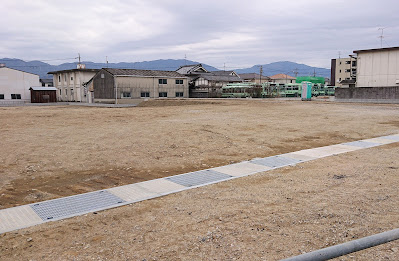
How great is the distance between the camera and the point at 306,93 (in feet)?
139

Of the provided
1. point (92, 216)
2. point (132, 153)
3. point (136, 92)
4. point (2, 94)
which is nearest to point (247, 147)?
point (132, 153)


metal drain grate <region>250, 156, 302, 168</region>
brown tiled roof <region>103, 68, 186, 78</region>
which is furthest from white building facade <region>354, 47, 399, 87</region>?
metal drain grate <region>250, 156, 302, 168</region>

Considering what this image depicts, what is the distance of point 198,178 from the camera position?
22.5ft

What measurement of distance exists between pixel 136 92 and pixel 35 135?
34.2 meters

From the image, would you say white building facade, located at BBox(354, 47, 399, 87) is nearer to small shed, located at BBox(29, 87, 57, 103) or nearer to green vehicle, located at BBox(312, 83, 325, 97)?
green vehicle, located at BBox(312, 83, 325, 97)

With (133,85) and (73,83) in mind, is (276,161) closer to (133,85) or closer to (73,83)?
(133,85)

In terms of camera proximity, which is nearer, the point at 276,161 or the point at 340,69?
the point at 276,161

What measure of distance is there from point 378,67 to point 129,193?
38.5 metres

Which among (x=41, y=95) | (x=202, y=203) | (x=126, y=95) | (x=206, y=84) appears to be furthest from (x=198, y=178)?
(x=41, y=95)

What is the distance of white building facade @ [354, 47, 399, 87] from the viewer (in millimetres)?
35500

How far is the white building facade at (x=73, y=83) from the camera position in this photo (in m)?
57.0

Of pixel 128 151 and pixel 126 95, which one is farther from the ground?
pixel 126 95

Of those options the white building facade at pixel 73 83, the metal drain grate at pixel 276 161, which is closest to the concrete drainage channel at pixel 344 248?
the metal drain grate at pixel 276 161

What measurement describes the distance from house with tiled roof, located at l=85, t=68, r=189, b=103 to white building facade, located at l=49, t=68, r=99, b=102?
436 cm
